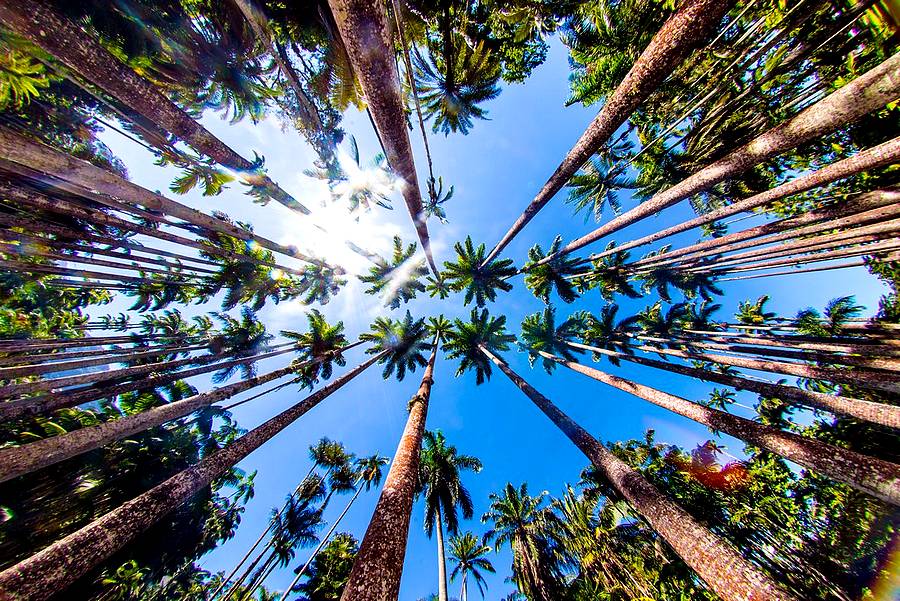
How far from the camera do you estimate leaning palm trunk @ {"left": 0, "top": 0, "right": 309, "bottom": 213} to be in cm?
349

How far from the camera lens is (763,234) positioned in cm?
783

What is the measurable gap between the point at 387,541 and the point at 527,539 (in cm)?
2312

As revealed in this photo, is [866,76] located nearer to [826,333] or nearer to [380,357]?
[826,333]

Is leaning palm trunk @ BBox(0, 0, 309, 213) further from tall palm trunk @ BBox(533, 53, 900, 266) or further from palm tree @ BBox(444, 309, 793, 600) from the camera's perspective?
palm tree @ BBox(444, 309, 793, 600)

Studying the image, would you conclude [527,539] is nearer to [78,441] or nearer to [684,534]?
[684,534]

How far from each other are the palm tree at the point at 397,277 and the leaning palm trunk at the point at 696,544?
15.6 metres

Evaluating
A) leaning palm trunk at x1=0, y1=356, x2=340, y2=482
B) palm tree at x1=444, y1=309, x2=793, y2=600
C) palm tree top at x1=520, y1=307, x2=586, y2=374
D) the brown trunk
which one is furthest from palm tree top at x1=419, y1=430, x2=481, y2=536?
the brown trunk

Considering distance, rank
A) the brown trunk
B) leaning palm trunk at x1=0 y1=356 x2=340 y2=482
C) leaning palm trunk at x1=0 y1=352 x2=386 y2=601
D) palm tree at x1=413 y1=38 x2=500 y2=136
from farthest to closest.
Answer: palm tree at x1=413 y1=38 x2=500 y2=136 → the brown trunk → leaning palm trunk at x1=0 y1=356 x2=340 y2=482 → leaning palm trunk at x1=0 y1=352 x2=386 y2=601

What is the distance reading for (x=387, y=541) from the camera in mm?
3701

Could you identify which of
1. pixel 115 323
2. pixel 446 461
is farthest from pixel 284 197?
pixel 446 461

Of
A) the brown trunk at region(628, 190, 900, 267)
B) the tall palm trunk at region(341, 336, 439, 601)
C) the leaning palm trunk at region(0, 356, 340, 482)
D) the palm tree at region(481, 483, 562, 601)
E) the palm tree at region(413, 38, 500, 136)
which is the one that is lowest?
the palm tree at region(481, 483, 562, 601)

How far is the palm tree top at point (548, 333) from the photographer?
20359mm

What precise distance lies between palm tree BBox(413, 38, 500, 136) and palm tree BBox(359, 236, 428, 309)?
25.6 ft

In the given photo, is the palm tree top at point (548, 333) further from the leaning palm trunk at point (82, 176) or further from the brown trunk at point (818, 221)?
the leaning palm trunk at point (82, 176)
